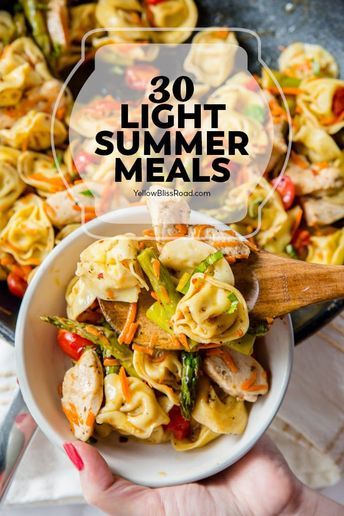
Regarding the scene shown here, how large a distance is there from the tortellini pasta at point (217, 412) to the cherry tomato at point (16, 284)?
0.84 meters

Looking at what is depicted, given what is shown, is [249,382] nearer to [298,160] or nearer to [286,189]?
[286,189]

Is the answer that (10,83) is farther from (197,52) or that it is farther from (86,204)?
(197,52)

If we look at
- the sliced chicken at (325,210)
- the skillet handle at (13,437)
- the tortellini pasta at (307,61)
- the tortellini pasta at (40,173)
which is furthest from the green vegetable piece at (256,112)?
the skillet handle at (13,437)

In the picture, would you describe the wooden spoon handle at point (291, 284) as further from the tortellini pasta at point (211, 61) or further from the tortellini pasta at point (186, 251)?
the tortellini pasta at point (211, 61)

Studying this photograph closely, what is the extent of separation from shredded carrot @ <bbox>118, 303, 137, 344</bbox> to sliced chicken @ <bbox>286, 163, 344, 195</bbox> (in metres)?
1.00

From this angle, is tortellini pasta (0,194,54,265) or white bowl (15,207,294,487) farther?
tortellini pasta (0,194,54,265)

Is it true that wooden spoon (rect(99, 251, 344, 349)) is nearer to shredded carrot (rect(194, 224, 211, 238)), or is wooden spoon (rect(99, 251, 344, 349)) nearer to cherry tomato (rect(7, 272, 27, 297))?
shredded carrot (rect(194, 224, 211, 238))

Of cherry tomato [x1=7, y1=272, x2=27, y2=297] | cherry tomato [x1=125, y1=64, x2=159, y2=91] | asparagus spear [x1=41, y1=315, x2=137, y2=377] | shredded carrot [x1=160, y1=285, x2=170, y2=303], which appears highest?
cherry tomato [x1=125, y1=64, x2=159, y2=91]

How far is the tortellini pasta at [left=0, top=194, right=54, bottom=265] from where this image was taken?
7.98 feet

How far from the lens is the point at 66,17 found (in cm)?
265

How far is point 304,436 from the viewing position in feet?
8.32

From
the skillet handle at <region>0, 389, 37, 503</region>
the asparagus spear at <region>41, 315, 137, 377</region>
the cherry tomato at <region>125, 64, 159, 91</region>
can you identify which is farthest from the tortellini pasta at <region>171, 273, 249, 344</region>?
the cherry tomato at <region>125, 64, 159, 91</region>

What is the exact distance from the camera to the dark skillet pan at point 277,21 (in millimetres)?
2738

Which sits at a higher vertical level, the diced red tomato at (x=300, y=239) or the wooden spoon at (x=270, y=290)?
the wooden spoon at (x=270, y=290)
